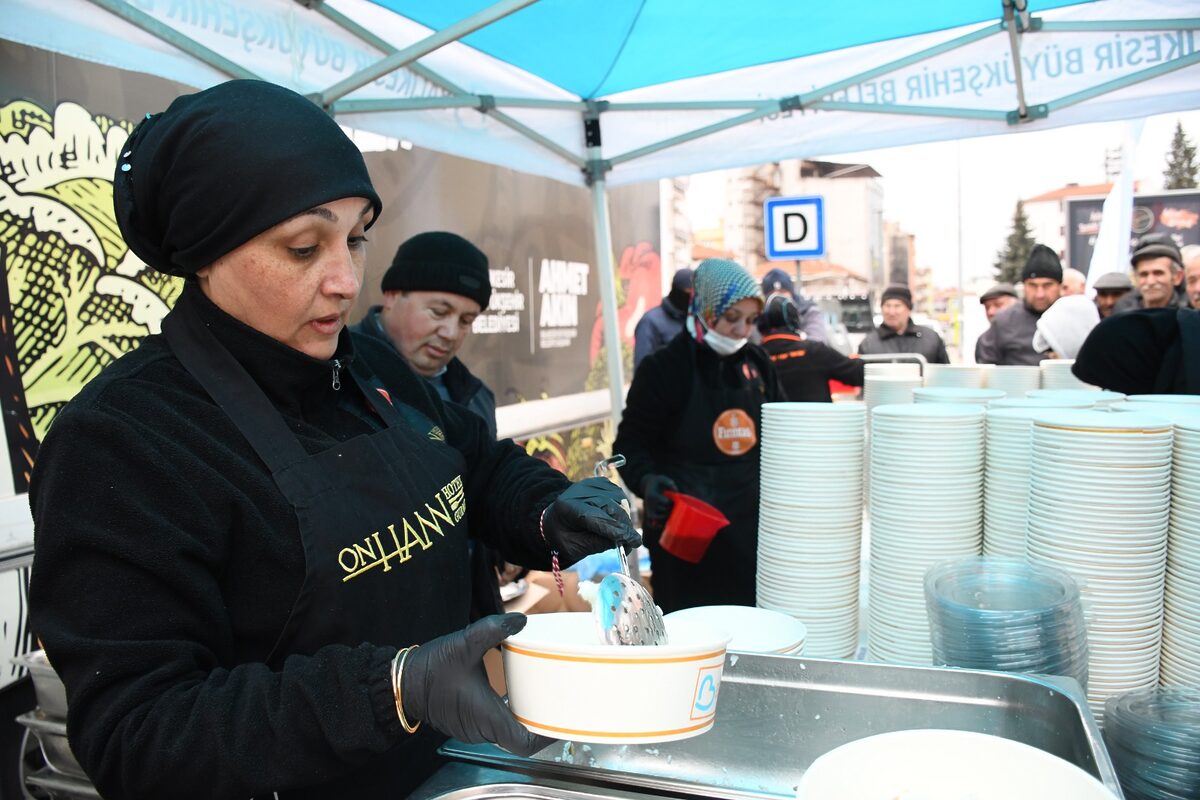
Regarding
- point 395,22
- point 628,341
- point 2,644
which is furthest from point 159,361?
point 628,341

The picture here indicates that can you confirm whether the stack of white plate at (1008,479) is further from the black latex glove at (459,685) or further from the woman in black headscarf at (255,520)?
the black latex glove at (459,685)

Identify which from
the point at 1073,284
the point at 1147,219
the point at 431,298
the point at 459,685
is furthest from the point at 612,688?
the point at 1147,219

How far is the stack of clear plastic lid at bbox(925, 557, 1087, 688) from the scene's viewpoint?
1.29m

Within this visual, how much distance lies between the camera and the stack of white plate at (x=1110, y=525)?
1.33 meters

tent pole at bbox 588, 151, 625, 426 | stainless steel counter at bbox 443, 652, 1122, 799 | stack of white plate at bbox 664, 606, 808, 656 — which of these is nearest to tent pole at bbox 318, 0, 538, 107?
tent pole at bbox 588, 151, 625, 426

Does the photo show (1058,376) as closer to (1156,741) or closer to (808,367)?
(808,367)

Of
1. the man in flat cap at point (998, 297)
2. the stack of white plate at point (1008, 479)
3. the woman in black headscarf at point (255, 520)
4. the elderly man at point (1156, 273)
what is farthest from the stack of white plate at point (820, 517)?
the man in flat cap at point (998, 297)

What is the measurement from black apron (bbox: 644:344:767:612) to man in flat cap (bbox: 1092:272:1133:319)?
3889 millimetres

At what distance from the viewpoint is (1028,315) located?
5887mm

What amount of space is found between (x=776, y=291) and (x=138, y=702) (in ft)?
18.1

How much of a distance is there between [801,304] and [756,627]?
520 centimetres

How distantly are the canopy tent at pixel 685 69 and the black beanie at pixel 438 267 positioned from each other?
0.73m

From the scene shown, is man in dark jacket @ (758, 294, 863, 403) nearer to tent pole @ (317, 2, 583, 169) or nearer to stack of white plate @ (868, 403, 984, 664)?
tent pole @ (317, 2, 583, 169)

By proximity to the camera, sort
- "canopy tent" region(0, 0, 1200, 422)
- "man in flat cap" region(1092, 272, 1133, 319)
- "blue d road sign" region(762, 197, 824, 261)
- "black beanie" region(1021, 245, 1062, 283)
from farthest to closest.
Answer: "blue d road sign" region(762, 197, 824, 261), "black beanie" region(1021, 245, 1062, 283), "man in flat cap" region(1092, 272, 1133, 319), "canopy tent" region(0, 0, 1200, 422)
